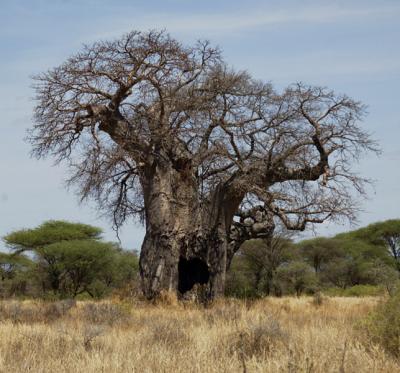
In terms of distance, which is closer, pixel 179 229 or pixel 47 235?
pixel 179 229

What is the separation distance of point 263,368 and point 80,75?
365 inches

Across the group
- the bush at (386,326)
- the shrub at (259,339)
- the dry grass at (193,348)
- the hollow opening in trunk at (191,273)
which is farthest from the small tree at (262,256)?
the shrub at (259,339)

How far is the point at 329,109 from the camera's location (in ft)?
42.9

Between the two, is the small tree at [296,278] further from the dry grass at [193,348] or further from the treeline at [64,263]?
the dry grass at [193,348]

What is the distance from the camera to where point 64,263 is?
93.1ft

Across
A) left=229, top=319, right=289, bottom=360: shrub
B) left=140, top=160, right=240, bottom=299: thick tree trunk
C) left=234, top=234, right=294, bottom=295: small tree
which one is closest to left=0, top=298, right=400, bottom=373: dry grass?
left=229, top=319, right=289, bottom=360: shrub

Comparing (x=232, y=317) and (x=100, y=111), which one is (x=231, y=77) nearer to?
(x=100, y=111)

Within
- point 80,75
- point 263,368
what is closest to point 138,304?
point 80,75

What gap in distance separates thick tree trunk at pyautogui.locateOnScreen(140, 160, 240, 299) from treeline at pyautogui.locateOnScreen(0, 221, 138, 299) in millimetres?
14989

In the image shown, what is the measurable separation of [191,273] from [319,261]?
24656mm

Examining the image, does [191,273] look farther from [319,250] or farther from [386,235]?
[386,235]

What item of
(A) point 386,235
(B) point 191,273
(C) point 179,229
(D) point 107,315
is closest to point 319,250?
(A) point 386,235

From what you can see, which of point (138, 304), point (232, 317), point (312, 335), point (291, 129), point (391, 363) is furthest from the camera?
point (291, 129)

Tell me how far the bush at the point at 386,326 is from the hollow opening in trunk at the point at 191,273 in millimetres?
7515
